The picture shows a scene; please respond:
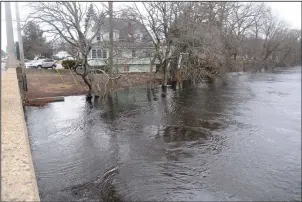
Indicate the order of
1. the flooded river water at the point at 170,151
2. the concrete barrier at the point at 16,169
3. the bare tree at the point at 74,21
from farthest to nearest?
1. the bare tree at the point at 74,21
2. the flooded river water at the point at 170,151
3. the concrete barrier at the point at 16,169

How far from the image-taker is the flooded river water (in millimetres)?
5402

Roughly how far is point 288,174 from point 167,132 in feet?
13.5

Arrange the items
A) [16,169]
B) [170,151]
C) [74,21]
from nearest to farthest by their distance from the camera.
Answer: [16,169]
[170,151]
[74,21]

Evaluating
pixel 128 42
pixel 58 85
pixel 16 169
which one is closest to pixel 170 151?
pixel 16 169

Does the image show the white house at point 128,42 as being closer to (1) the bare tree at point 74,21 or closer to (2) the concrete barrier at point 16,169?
(1) the bare tree at point 74,21

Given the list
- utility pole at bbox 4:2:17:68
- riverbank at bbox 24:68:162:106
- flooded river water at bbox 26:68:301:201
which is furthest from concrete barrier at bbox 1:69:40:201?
utility pole at bbox 4:2:17:68

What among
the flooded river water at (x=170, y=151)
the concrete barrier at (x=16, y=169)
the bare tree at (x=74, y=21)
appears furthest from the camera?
the bare tree at (x=74, y=21)

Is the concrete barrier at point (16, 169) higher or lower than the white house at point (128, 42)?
lower

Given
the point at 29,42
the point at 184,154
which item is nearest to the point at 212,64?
the point at 184,154

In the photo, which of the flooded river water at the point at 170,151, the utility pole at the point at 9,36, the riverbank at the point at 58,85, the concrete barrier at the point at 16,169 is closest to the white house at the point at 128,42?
the riverbank at the point at 58,85

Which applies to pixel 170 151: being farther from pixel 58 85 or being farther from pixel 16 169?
pixel 58 85

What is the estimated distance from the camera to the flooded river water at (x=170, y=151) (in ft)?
17.7

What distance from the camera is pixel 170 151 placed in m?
7.38

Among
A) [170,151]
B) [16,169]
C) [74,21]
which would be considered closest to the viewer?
[16,169]
